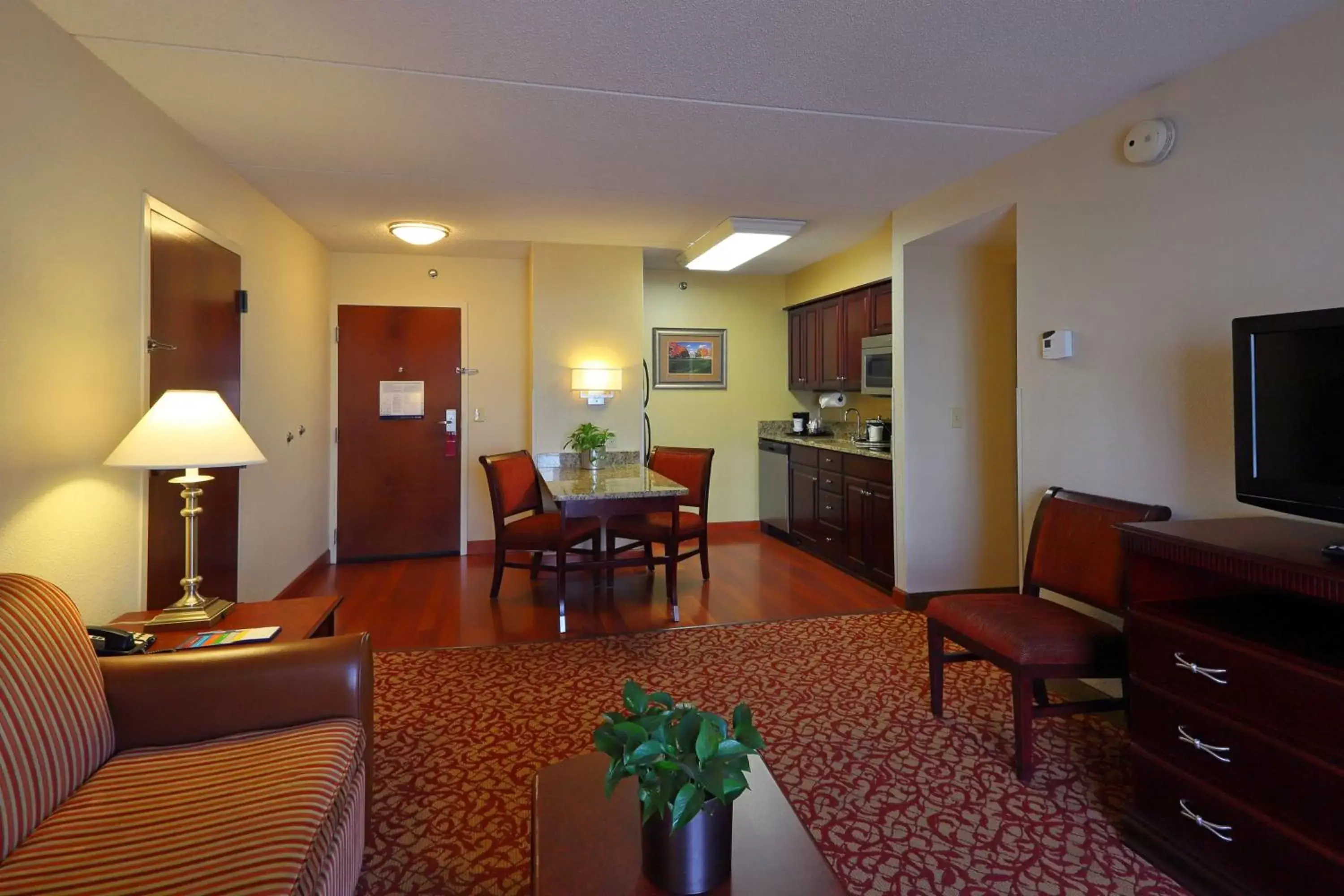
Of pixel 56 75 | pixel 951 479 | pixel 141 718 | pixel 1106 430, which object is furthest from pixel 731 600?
pixel 56 75

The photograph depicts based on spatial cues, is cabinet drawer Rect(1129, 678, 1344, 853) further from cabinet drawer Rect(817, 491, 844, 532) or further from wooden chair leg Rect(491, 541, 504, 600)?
wooden chair leg Rect(491, 541, 504, 600)

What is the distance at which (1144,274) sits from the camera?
2354mm

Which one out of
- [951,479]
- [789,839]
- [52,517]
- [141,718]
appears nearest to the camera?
[789,839]

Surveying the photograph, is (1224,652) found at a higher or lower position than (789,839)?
higher

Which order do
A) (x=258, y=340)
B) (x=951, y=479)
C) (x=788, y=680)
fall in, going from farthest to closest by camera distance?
(x=951, y=479), (x=258, y=340), (x=788, y=680)

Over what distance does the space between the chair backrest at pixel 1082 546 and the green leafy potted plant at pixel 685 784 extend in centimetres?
171

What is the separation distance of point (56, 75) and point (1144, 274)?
364 centimetres

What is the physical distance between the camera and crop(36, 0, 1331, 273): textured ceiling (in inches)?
74.0

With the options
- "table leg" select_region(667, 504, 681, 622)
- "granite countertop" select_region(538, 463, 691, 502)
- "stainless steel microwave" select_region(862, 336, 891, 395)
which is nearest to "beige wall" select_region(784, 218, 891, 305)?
"stainless steel microwave" select_region(862, 336, 891, 395)

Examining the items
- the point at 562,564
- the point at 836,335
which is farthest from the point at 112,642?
the point at 836,335

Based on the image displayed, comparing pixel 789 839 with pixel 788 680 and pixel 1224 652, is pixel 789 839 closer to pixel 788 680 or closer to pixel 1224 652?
pixel 1224 652

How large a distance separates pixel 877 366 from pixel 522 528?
2.67 m

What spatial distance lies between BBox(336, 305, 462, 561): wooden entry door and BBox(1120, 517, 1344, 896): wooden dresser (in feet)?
14.9

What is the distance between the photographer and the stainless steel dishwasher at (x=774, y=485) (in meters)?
5.54
